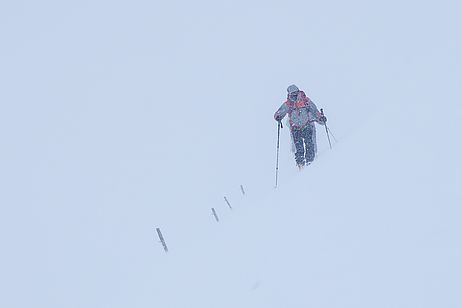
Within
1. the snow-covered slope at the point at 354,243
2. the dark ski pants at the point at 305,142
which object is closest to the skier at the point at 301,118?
the dark ski pants at the point at 305,142

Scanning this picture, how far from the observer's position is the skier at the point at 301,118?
11992mm

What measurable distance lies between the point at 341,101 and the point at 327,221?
36336 millimetres

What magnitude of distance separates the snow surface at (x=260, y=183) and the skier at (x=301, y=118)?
47 centimetres

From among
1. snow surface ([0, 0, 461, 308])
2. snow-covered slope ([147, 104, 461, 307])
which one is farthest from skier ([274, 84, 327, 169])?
snow-covered slope ([147, 104, 461, 307])

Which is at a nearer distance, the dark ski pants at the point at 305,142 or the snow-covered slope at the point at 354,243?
the snow-covered slope at the point at 354,243

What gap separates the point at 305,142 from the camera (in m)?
12.4

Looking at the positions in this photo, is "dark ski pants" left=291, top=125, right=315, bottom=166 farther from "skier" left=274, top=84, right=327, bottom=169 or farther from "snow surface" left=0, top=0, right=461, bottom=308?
"snow surface" left=0, top=0, right=461, bottom=308

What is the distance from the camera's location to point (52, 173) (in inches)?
3164

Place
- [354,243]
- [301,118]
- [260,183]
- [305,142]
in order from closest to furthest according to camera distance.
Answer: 1. [354,243]
2. [301,118]
3. [305,142]
4. [260,183]

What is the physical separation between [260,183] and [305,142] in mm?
12574

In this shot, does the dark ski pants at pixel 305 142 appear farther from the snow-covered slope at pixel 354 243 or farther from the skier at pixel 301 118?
the snow-covered slope at pixel 354 243

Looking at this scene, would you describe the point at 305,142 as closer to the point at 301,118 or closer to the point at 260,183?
the point at 301,118

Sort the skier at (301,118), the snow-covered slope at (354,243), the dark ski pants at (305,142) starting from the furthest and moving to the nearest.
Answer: the dark ski pants at (305,142) → the skier at (301,118) → the snow-covered slope at (354,243)

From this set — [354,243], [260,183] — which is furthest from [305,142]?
[260,183]
